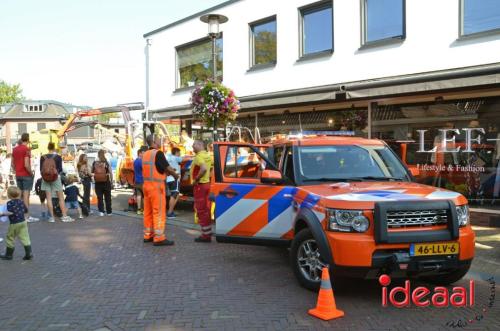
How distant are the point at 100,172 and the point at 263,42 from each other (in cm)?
629

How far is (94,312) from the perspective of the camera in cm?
473

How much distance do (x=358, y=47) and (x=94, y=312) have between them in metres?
9.17

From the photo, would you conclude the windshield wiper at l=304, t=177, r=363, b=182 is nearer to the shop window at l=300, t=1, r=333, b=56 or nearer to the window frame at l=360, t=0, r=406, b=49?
the window frame at l=360, t=0, r=406, b=49

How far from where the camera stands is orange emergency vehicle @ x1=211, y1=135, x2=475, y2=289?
459 centimetres

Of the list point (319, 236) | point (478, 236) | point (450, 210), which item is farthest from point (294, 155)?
point (478, 236)

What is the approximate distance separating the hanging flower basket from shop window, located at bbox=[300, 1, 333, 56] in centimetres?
Answer: 348

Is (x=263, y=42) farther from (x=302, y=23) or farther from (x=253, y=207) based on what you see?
(x=253, y=207)

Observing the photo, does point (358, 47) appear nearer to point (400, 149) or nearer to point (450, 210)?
point (400, 149)

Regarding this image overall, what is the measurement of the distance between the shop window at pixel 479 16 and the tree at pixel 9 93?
8052cm

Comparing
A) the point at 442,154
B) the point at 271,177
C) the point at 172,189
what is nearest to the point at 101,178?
the point at 172,189

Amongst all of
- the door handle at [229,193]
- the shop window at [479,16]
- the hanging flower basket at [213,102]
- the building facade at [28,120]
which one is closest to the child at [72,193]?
the hanging flower basket at [213,102]

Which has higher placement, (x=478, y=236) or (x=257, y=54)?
(x=257, y=54)

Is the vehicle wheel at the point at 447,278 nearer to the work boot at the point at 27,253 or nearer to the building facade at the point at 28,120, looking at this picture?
the work boot at the point at 27,253

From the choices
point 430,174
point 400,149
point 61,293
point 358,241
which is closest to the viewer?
point 358,241
